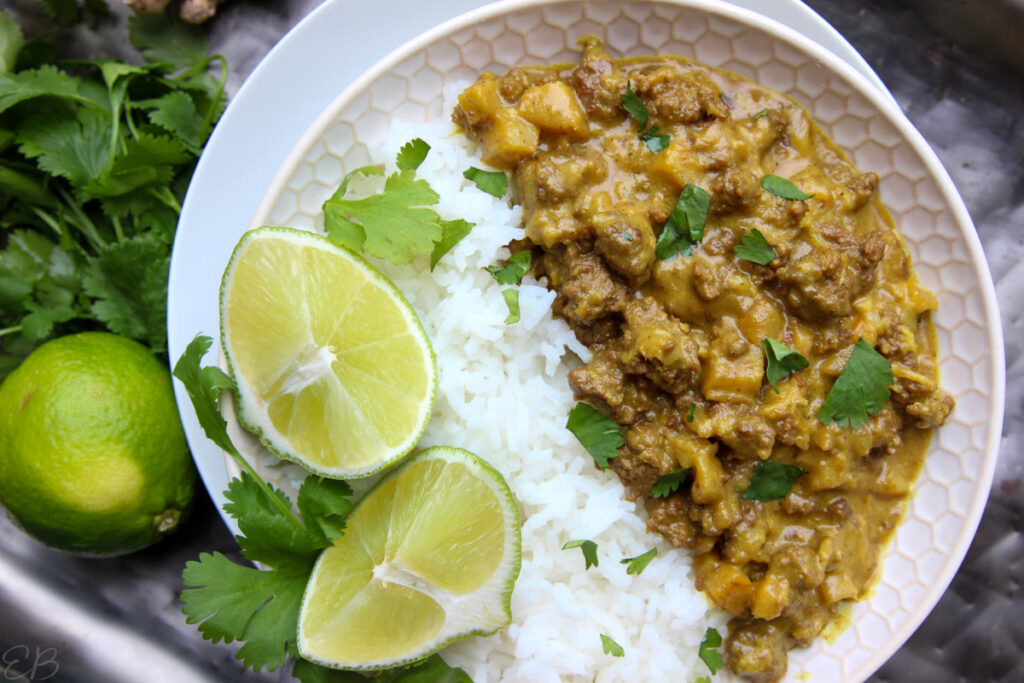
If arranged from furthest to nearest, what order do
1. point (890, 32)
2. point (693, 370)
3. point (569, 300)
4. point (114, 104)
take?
→ point (890, 32), point (114, 104), point (569, 300), point (693, 370)

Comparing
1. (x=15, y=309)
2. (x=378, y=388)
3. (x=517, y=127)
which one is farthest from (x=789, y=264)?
(x=15, y=309)

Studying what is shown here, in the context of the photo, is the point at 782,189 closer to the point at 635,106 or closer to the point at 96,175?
the point at 635,106

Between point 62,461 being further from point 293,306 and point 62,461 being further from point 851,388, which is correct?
point 851,388

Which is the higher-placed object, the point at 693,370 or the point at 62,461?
the point at 693,370

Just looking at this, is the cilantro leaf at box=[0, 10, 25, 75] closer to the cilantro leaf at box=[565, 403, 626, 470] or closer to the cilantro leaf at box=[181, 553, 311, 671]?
the cilantro leaf at box=[181, 553, 311, 671]

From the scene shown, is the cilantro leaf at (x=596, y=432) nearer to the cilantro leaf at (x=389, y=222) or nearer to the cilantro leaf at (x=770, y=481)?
the cilantro leaf at (x=770, y=481)

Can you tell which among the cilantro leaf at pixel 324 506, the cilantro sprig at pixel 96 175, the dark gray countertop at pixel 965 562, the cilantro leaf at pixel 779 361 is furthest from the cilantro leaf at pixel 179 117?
the cilantro leaf at pixel 779 361
